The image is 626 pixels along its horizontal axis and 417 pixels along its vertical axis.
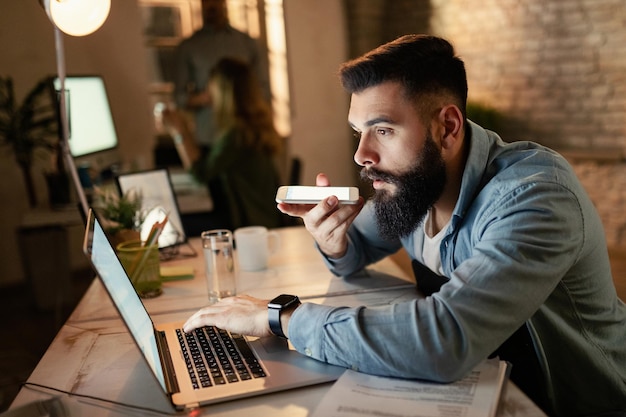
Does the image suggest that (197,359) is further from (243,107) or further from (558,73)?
(558,73)

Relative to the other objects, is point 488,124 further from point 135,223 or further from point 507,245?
point 507,245

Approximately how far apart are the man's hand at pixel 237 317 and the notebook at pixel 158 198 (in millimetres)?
671

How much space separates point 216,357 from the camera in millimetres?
→ 1124

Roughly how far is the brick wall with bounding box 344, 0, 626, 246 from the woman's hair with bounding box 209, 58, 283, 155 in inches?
57.3

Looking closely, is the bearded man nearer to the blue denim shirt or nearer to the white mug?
the blue denim shirt

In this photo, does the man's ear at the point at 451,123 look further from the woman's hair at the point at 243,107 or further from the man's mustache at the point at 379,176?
the woman's hair at the point at 243,107

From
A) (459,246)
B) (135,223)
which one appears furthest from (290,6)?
(459,246)

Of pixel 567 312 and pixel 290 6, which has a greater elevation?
pixel 290 6

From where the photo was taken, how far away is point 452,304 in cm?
98

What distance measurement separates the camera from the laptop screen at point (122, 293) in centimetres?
Result: 95

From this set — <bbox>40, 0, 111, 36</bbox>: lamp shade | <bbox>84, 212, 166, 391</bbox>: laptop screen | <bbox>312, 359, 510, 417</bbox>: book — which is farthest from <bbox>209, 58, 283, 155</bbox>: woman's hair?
<bbox>312, 359, 510, 417</bbox>: book

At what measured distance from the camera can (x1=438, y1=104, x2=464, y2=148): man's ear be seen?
1268 millimetres

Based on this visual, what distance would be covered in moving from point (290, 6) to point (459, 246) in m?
3.93

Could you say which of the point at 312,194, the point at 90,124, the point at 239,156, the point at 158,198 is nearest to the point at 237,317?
the point at 312,194
